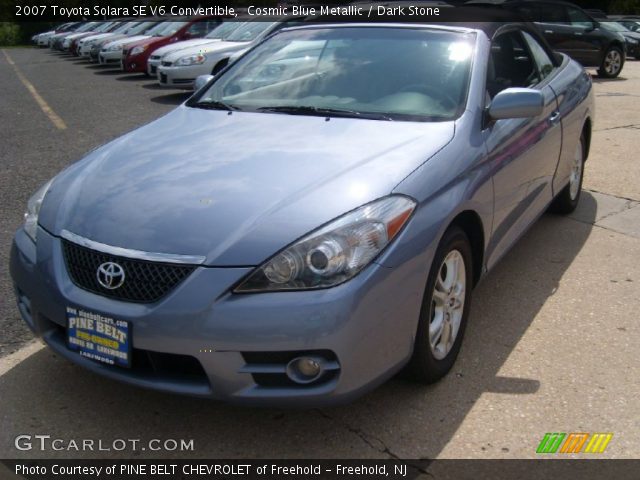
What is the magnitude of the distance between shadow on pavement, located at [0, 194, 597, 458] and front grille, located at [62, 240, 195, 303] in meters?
0.59

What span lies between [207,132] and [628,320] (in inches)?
92.0

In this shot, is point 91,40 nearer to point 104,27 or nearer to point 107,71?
point 107,71

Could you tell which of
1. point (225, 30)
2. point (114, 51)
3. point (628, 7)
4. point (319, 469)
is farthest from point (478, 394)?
point (628, 7)

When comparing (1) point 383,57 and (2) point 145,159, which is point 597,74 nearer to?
(1) point 383,57

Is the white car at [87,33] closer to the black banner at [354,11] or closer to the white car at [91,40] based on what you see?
the white car at [91,40]

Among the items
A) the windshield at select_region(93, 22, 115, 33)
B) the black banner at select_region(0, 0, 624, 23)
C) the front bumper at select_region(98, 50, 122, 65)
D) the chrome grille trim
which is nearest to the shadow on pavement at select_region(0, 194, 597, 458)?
the chrome grille trim

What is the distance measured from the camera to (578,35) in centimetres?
1495

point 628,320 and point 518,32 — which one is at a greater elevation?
point 518,32

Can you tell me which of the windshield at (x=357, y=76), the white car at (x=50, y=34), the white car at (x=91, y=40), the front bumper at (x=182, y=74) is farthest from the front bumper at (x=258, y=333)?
the white car at (x=50, y=34)

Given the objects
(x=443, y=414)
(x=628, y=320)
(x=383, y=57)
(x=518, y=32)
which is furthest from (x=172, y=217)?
(x=518, y=32)

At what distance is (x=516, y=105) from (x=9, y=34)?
51232mm

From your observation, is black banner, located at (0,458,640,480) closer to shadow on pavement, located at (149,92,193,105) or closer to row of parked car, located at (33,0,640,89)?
row of parked car, located at (33,0,640,89)

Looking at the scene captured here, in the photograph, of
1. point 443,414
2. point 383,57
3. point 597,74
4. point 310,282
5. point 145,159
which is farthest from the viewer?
point 597,74

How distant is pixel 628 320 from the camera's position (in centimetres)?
367
